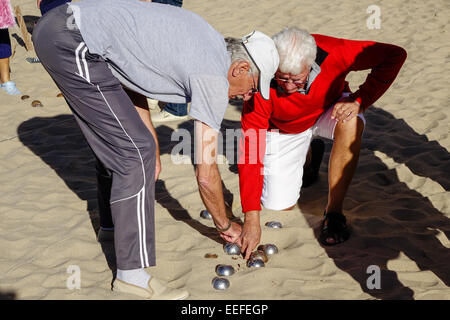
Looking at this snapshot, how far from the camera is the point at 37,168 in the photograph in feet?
14.7

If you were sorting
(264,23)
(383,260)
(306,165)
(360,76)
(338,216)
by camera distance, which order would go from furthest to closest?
(264,23)
(360,76)
(306,165)
(338,216)
(383,260)

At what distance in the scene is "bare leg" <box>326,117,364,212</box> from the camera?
3.51 metres

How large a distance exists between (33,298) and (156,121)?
2999 mm

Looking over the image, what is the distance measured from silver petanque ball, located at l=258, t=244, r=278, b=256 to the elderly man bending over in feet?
0.49

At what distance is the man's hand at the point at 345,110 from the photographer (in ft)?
11.4

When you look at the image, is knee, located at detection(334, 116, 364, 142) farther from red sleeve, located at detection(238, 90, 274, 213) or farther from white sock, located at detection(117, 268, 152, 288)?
white sock, located at detection(117, 268, 152, 288)

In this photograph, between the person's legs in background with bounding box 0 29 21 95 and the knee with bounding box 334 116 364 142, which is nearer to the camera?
the knee with bounding box 334 116 364 142

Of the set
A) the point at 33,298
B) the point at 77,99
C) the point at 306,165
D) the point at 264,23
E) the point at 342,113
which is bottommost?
the point at 264,23

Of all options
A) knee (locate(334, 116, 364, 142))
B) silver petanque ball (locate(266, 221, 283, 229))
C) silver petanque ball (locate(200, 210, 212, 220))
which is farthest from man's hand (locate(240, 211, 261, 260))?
knee (locate(334, 116, 364, 142))

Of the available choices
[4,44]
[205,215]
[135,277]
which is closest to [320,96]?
[205,215]

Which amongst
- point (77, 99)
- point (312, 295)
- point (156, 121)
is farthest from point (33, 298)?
point (156, 121)

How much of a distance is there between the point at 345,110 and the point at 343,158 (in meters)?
0.33

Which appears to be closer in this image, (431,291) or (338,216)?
(431,291)
